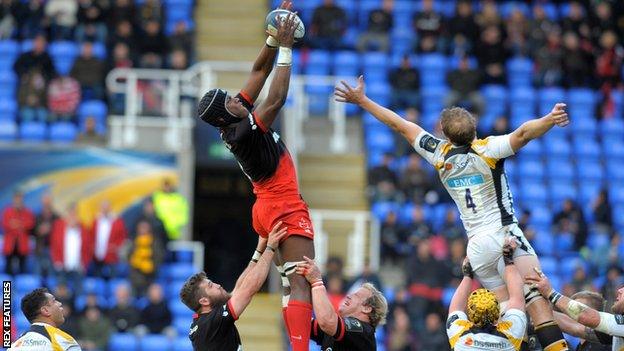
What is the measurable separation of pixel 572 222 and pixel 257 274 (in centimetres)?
1296

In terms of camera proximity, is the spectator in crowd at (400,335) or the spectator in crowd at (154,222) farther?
the spectator in crowd at (154,222)

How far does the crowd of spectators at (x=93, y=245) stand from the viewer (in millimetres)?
20297

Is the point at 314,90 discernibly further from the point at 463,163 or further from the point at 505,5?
the point at 463,163

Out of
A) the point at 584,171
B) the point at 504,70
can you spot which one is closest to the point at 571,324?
the point at 584,171

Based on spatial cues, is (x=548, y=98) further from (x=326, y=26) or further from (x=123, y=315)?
(x=123, y=315)

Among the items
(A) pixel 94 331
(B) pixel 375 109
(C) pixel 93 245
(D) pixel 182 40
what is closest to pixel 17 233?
(C) pixel 93 245

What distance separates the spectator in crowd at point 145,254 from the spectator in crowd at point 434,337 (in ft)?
14.3

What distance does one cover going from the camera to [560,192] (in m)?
23.8

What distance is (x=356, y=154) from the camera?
24031mm

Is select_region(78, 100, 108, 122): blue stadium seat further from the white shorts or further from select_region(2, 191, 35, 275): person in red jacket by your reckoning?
the white shorts

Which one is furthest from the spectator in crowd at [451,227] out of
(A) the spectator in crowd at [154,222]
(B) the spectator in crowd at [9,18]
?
(B) the spectator in crowd at [9,18]

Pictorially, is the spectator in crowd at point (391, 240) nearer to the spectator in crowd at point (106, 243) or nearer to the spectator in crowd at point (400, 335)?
the spectator in crowd at point (400, 335)

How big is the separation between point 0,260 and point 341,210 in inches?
236

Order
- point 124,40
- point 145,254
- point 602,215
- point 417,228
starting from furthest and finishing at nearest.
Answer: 1. point 124,40
2. point 602,215
3. point 417,228
4. point 145,254
